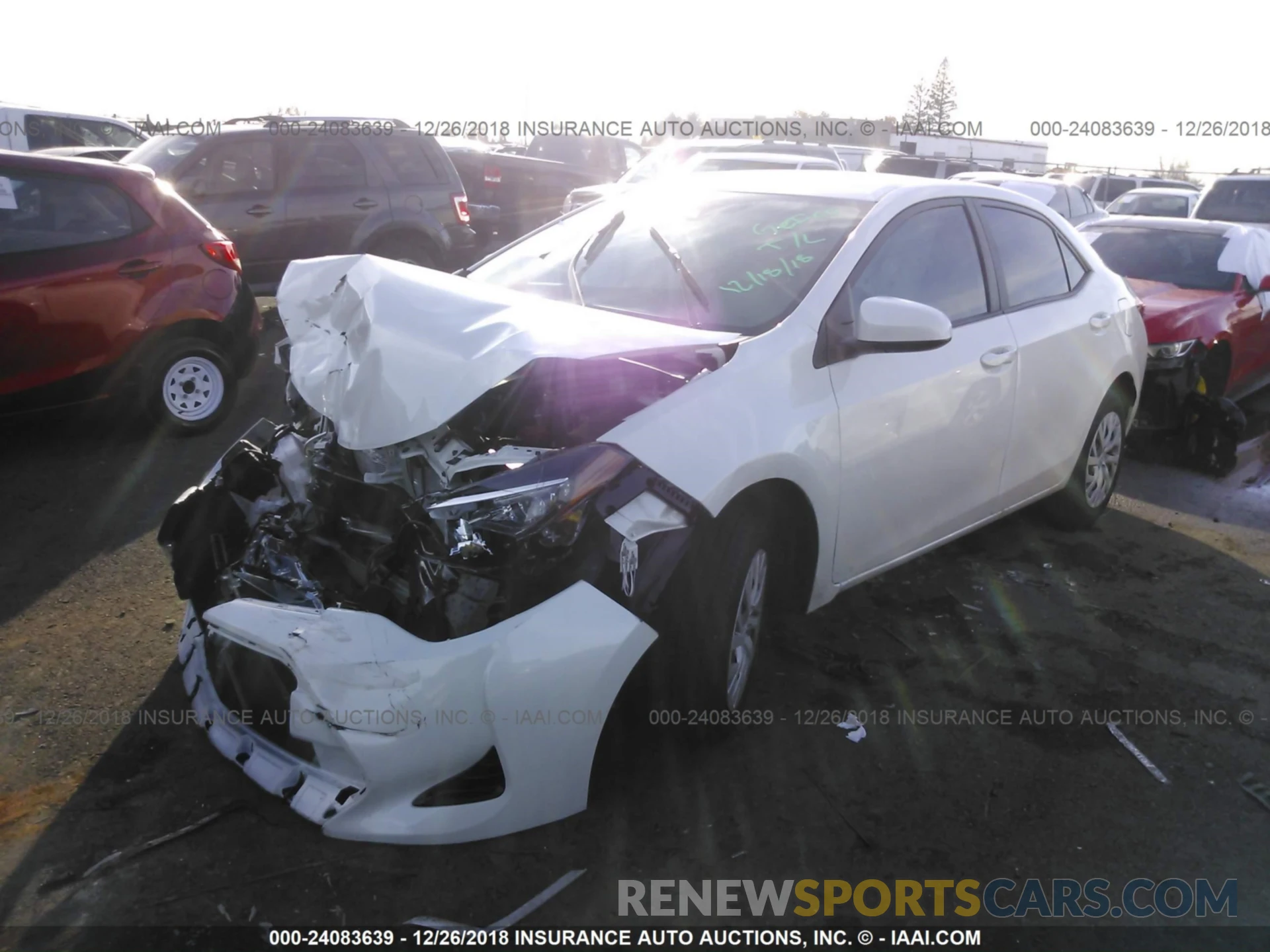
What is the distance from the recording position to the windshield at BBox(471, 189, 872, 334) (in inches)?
148

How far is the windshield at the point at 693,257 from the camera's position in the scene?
376 cm

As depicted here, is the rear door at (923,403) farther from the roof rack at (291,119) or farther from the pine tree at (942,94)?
the pine tree at (942,94)

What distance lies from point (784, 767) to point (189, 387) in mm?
4831

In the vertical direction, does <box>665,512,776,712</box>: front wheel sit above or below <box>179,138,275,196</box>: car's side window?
below

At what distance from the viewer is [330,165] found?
9891 mm

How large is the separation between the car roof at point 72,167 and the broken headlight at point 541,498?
4534 millimetres

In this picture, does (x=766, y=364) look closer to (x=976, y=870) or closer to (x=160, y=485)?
(x=976, y=870)

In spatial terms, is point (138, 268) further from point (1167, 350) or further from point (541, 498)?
point (1167, 350)

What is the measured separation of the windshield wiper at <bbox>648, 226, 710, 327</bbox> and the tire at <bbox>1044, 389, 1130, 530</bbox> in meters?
2.53

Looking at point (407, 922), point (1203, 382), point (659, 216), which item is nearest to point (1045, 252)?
point (659, 216)

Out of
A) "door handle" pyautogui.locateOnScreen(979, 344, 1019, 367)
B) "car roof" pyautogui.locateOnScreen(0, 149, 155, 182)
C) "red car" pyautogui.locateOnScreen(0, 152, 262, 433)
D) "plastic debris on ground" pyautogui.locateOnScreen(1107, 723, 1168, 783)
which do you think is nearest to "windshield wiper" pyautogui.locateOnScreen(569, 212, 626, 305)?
"door handle" pyautogui.locateOnScreen(979, 344, 1019, 367)

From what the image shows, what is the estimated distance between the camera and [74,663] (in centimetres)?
386

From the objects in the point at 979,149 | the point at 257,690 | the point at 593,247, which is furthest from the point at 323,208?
the point at 979,149

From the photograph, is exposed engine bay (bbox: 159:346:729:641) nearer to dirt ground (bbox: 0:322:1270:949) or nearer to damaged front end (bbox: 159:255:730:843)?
damaged front end (bbox: 159:255:730:843)
